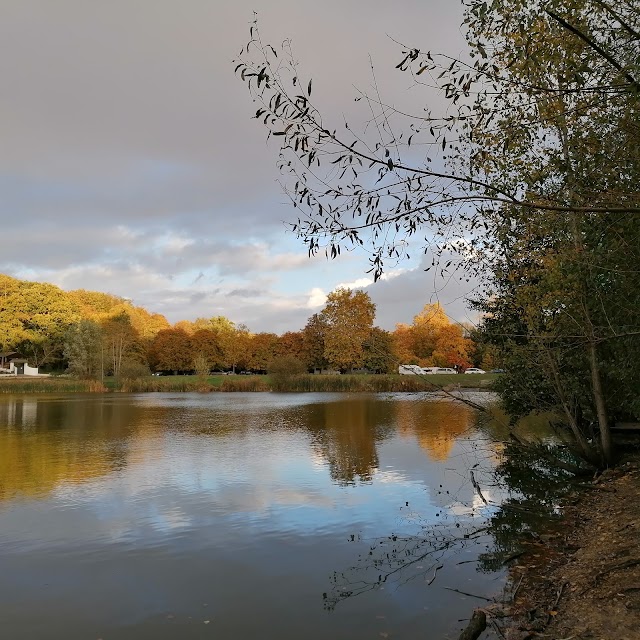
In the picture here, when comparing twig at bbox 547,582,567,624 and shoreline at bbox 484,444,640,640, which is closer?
shoreline at bbox 484,444,640,640

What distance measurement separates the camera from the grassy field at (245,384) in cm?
5666

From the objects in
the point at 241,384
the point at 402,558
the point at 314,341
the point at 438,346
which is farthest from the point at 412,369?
the point at 438,346

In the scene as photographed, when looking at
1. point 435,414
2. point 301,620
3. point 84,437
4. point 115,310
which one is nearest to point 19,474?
point 84,437

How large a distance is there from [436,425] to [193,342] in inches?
2591

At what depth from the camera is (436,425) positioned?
2552 cm

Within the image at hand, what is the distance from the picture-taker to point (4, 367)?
82.0 meters

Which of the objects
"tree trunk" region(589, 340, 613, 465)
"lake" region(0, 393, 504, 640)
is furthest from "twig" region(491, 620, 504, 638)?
"tree trunk" region(589, 340, 613, 465)

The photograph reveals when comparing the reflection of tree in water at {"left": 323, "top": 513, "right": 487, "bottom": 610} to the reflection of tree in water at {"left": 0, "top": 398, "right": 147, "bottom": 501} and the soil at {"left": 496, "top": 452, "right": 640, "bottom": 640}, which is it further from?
the reflection of tree in water at {"left": 0, "top": 398, "right": 147, "bottom": 501}

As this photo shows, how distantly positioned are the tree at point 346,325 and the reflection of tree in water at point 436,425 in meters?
34.6

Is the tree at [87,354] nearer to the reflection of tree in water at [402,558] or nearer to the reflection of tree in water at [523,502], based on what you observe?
the reflection of tree in water at [523,502]

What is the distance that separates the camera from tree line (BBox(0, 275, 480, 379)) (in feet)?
215

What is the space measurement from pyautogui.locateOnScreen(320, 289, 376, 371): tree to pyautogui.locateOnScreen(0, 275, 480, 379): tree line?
13 centimetres

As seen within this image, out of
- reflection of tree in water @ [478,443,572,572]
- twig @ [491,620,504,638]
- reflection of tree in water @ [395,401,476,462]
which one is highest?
twig @ [491,620,504,638]

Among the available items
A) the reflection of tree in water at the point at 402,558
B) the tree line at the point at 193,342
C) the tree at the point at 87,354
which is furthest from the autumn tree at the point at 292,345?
the reflection of tree in water at the point at 402,558
